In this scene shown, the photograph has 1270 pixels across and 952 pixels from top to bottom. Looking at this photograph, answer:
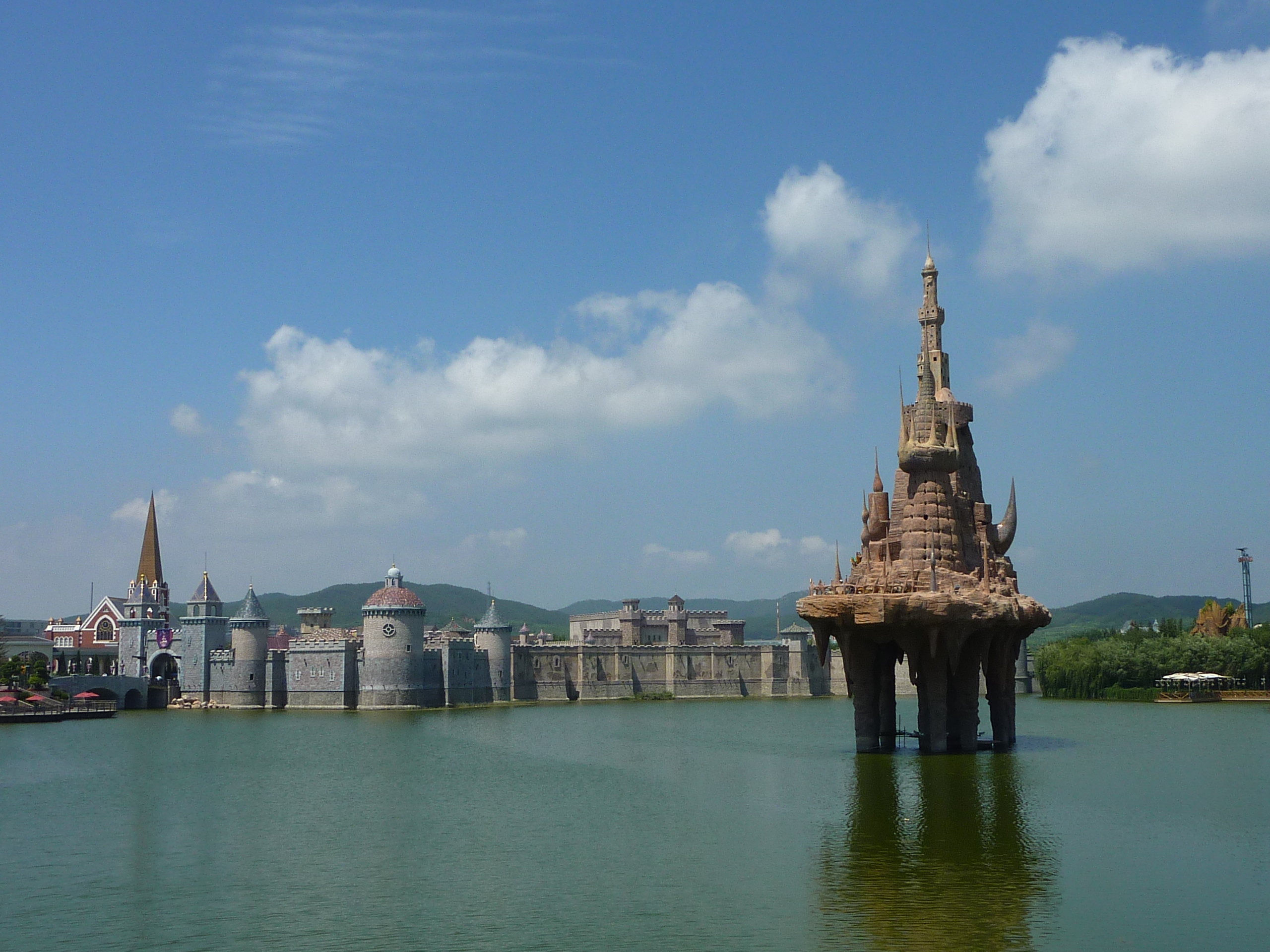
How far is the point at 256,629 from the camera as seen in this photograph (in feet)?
406

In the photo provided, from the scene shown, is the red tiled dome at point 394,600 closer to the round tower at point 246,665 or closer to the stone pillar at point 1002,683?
the round tower at point 246,665

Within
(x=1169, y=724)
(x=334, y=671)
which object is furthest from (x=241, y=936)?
(x=334, y=671)

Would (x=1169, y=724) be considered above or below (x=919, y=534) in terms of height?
below

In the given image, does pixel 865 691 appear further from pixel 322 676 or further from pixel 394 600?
pixel 322 676

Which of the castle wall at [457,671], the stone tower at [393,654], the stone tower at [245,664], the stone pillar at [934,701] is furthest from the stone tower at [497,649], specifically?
the stone pillar at [934,701]

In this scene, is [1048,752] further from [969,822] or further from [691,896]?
[691,896]

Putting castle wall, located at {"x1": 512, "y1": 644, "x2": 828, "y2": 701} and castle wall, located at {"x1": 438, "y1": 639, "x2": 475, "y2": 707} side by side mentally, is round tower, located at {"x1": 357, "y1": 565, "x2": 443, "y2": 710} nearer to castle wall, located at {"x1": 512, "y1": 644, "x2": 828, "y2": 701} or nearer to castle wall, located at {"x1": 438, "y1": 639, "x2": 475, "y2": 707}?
castle wall, located at {"x1": 438, "y1": 639, "x2": 475, "y2": 707}

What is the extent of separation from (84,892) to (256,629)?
90.6 metres

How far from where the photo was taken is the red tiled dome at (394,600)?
391 feet

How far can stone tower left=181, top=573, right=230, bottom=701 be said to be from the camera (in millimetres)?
124562

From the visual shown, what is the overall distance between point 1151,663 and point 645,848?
307 ft

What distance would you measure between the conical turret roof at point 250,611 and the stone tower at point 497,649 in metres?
23.0

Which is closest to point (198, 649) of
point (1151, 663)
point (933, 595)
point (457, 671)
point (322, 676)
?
point (322, 676)

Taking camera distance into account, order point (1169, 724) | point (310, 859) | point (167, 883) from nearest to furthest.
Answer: point (167, 883) → point (310, 859) → point (1169, 724)
